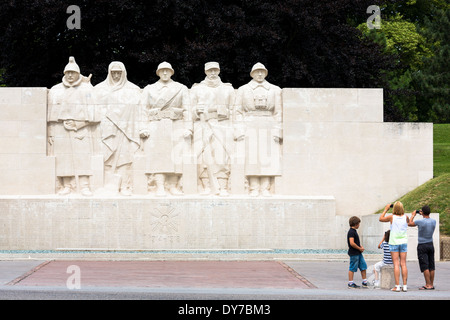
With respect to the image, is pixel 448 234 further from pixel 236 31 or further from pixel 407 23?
pixel 407 23

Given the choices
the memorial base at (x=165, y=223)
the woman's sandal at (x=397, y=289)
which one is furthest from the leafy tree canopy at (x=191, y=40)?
the woman's sandal at (x=397, y=289)

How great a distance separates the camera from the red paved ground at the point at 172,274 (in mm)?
15422

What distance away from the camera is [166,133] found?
24.3 m

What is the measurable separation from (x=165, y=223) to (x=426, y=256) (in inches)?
371

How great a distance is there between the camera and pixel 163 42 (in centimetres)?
3078

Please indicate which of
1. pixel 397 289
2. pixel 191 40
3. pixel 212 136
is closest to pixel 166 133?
pixel 212 136

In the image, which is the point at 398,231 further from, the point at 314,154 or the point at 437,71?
the point at 437,71

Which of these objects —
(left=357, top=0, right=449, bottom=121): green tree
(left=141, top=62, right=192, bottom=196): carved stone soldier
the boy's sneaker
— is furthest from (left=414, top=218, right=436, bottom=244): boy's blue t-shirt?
(left=357, top=0, right=449, bottom=121): green tree

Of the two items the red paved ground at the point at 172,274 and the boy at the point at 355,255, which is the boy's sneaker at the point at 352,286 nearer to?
the boy at the point at 355,255

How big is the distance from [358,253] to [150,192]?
373 inches

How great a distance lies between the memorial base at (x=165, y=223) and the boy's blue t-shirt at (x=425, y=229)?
25.1 feet

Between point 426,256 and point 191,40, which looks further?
point 191,40

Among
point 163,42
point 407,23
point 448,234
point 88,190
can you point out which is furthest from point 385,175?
point 407,23

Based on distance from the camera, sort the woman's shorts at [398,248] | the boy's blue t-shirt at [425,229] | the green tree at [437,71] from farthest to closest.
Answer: the green tree at [437,71] < the boy's blue t-shirt at [425,229] < the woman's shorts at [398,248]
